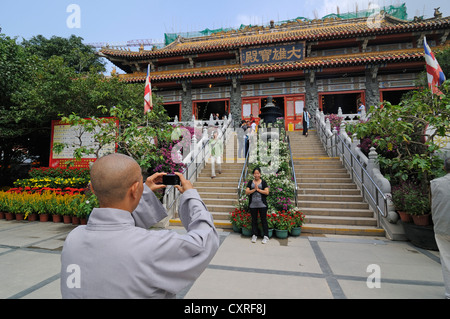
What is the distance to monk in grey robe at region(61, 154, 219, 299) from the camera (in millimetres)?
999

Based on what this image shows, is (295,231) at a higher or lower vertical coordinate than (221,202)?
lower

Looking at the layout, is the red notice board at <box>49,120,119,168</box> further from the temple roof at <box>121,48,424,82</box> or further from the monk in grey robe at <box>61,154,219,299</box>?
the monk in grey robe at <box>61,154,219,299</box>

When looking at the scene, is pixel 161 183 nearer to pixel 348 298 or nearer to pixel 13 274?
pixel 348 298

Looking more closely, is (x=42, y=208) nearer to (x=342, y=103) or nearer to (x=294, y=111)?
(x=294, y=111)

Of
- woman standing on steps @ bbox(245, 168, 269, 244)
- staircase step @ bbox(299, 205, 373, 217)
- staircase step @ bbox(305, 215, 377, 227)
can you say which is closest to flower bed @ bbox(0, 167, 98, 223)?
woman standing on steps @ bbox(245, 168, 269, 244)

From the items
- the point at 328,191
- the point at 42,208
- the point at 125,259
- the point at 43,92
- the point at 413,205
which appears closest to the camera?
the point at 125,259

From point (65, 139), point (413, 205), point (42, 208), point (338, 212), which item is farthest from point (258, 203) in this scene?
point (65, 139)

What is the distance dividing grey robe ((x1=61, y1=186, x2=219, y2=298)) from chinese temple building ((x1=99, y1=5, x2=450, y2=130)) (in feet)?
46.4

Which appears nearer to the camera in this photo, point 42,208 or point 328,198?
point 328,198

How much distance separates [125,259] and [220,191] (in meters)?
7.26

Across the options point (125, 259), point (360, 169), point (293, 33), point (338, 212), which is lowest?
point (338, 212)

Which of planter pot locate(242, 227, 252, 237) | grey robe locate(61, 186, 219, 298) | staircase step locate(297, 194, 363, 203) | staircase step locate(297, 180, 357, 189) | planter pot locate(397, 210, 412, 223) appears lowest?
planter pot locate(242, 227, 252, 237)

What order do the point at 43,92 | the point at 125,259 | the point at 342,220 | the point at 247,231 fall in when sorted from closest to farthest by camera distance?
the point at 125,259 → the point at 247,231 → the point at 342,220 → the point at 43,92

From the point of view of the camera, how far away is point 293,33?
18.4 metres
